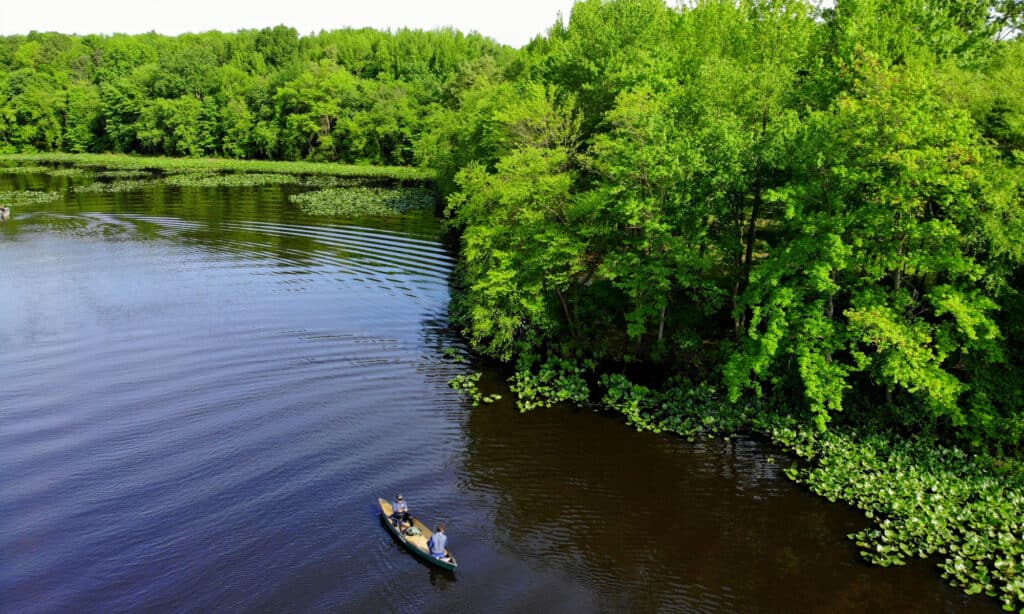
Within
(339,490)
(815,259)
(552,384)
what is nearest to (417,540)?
(339,490)

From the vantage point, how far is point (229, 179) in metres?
104

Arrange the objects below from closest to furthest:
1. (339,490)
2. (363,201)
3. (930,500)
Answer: (930,500), (339,490), (363,201)

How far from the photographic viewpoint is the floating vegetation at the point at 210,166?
114669mm

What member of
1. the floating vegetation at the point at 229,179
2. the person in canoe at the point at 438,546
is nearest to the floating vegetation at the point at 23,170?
the floating vegetation at the point at 229,179

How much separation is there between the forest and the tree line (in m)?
0.13

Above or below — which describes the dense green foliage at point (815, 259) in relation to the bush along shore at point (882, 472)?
above

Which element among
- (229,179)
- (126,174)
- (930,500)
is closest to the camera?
(930,500)

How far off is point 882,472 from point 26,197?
97.3 metres

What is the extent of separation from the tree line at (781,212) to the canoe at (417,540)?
13559 millimetres

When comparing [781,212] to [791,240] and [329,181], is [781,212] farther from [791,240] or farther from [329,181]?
[329,181]

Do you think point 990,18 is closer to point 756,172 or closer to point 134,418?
point 756,172

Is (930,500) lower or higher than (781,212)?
lower

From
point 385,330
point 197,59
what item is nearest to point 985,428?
point 385,330

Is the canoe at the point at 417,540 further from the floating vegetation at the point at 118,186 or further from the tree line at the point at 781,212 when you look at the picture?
the floating vegetation at the point at 118,186
